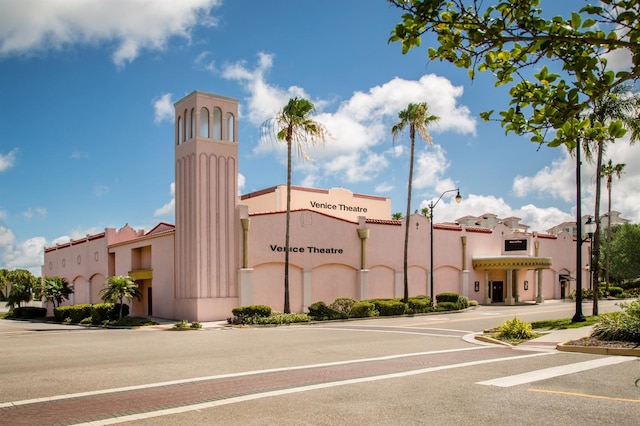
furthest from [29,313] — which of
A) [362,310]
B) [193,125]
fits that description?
[362,310]

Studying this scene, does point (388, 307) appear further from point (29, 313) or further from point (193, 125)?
point (29, 313)

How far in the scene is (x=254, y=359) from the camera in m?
14.9

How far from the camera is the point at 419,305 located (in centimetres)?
3788

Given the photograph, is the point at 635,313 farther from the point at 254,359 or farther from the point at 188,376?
the point at 188,376

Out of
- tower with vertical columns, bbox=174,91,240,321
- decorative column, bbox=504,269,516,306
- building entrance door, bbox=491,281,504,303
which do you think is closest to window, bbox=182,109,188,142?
tower with vertical columns, bbox=174,91,240,321

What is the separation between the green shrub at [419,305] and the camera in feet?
123

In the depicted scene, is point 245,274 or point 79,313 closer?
point 245,274

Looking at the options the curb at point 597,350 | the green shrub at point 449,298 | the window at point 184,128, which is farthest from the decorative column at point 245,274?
the curb at point 597,350

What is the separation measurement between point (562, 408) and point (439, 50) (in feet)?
18.9

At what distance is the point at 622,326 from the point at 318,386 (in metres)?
A: 10.2

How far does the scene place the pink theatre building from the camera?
113 feet

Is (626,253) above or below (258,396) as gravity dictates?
above

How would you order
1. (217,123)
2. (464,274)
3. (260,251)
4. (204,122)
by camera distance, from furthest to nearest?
(464,274) → (260,251) → (217,123) → (204,122)

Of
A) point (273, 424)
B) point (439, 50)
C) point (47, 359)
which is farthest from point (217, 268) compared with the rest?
point (439, 50)
